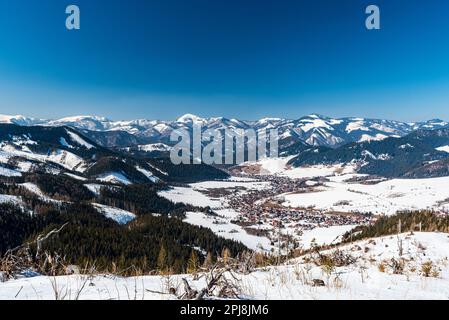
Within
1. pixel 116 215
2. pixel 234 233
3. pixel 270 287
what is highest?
pixel 270 287

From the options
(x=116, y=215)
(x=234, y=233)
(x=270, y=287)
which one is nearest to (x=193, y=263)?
(x=270, y=287)

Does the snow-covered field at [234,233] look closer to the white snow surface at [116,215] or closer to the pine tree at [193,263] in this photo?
the white snow surface at [116,215]

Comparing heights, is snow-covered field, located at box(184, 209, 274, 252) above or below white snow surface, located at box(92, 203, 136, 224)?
below

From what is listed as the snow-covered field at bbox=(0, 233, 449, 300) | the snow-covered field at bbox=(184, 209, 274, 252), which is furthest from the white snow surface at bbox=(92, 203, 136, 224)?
the snow-covered field at bbox=(0, 233, 449, 300)

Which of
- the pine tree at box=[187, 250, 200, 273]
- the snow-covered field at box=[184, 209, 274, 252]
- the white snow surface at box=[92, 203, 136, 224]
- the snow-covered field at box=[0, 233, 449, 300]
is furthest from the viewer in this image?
the white snow surface at box=[92, 203, 136, 224]

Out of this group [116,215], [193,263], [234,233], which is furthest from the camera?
[234,233]

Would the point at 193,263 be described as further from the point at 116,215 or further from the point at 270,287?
the point at 116,215

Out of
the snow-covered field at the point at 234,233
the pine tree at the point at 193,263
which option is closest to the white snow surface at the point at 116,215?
the snow-covered field at the point at 234,233

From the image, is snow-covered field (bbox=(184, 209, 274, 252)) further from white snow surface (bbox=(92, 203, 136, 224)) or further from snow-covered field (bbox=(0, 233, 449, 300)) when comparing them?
snow-covered field (bbox=(0, 233, 449, 300))

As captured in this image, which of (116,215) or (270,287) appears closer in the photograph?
(270,287)
